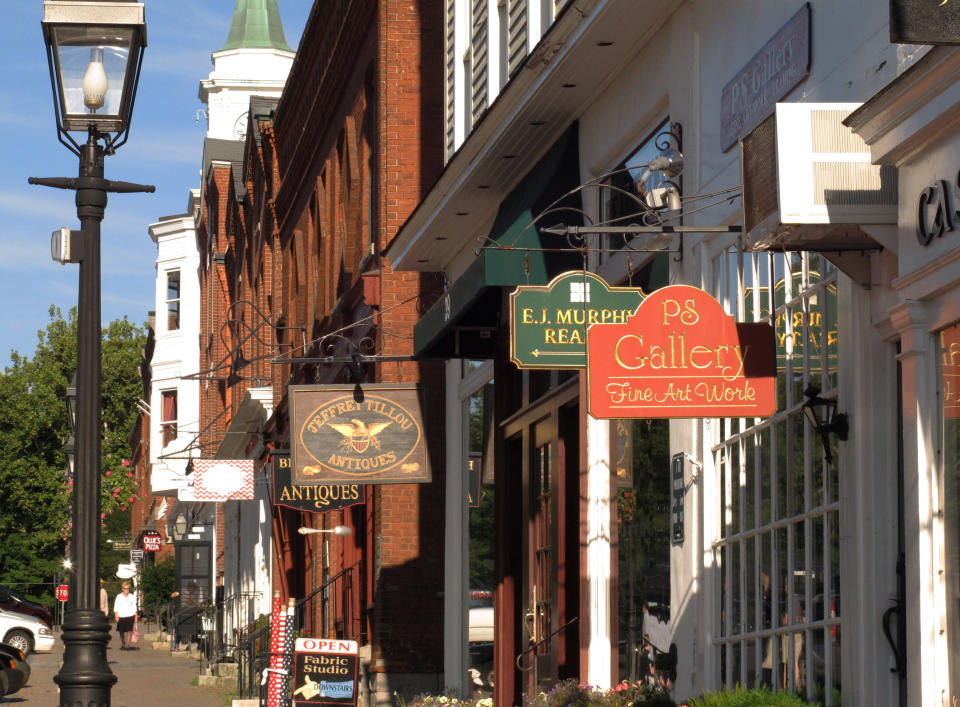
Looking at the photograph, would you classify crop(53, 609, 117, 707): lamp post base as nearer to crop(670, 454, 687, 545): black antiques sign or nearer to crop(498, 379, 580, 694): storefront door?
crop(670, 454, 687, 545): black antiques sign

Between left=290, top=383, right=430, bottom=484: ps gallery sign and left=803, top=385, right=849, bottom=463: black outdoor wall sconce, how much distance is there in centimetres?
769

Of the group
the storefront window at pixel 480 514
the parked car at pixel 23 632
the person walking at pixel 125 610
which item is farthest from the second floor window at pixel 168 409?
the storefront window at pixel 480 514

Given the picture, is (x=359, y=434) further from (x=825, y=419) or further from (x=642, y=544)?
(x=825, y=419)

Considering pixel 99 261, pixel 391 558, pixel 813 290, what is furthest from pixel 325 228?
pixel 813 290

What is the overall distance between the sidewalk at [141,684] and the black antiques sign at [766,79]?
14.0 m

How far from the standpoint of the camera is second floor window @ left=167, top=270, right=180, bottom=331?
174 feet

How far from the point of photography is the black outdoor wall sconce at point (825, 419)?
7238 millimetres

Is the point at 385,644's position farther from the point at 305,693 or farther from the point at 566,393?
the point at 566,393

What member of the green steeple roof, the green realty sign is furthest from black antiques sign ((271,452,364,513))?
the green steeple roof

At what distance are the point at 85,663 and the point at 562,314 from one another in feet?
11.0

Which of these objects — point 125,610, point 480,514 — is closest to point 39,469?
point 125,610

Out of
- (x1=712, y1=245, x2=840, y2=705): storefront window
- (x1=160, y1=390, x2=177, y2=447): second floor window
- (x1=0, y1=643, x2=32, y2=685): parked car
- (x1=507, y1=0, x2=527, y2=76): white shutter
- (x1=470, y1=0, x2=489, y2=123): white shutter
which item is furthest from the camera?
(x1=160, y1=390, x2=177, y2=447): second floor window

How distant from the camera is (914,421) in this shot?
239 inches

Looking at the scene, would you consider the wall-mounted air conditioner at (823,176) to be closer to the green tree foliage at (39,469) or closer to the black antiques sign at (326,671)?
the black antiques sign at (326,671)
